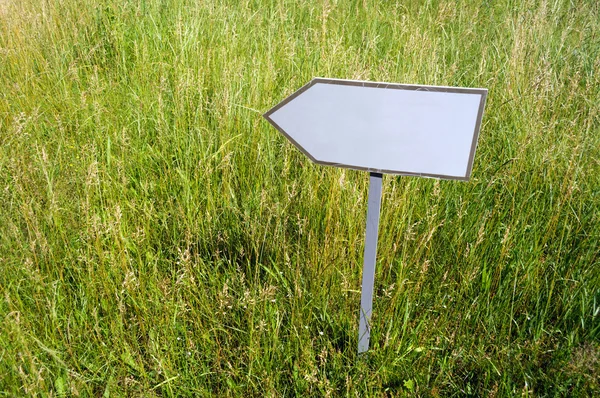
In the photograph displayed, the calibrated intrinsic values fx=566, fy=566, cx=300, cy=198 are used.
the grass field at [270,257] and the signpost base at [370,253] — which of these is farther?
the grass field at [270,257]

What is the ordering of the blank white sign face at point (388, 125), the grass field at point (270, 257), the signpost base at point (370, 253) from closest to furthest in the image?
1. the blank white sign face at point (388, 125)
2. the signpost base at point (370, 253)
3. the grass field at point (270, 257)

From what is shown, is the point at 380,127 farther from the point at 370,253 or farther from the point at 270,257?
the point at 270,257

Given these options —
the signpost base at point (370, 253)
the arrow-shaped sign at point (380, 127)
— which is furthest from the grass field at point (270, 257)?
the arrow-shaped sign at point (380, 127)

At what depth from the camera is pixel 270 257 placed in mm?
2057

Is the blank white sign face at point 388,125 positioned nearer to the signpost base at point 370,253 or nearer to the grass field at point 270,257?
the signpost base at point 370,253

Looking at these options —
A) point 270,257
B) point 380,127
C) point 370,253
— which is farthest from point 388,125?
point 270,257

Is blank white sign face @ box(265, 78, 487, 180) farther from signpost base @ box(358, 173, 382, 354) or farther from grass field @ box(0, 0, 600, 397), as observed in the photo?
grass field @ box(0, 0, 600, 397)

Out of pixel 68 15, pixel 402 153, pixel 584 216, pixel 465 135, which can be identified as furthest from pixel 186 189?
pixel 68 15

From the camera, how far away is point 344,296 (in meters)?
1.90

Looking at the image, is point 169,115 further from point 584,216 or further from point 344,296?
point 584,216

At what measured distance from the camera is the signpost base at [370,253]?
1.63m

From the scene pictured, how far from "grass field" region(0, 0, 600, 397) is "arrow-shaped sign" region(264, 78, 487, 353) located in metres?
0.31

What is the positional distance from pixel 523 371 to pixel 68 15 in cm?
333

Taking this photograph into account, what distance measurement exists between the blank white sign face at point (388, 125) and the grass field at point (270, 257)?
329mm
